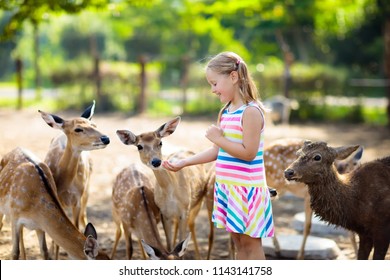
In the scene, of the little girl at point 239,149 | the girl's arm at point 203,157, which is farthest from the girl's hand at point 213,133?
the girl's arm at point 203,157

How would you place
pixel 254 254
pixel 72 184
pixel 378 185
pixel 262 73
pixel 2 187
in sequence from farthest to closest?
pixel 262 73 → pixel 72 184 → pixel 2 187 → pixel 378 185 → pixel 254 254

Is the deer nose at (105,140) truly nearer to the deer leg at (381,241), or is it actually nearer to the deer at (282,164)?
the deer at (282,164)

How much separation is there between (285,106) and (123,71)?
671 cm

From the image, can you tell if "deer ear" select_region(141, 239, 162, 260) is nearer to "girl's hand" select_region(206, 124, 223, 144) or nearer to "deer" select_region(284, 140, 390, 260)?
"girl's hand" select_region(206, 124, 223, 144)

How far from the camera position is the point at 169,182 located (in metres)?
5.68

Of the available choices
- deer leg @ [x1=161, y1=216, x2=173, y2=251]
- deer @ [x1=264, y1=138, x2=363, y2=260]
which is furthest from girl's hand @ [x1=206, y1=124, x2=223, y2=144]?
deer @ [x1=264, y1=138, x2=363, y2=260]

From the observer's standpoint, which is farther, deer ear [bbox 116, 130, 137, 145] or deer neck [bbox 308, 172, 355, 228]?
deer ear [bbox 116, 130, 137, 145]

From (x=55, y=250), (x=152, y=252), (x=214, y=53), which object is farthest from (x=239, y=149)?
(x=214, y=53)

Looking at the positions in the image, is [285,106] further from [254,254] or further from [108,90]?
[254,254]

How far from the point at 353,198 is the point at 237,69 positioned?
1535 mm

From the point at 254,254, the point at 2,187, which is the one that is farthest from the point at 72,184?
the point at 254,254

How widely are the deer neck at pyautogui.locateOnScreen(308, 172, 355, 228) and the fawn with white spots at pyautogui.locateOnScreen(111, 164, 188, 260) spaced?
1006 mm

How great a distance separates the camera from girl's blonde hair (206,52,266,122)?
4.21 meters
